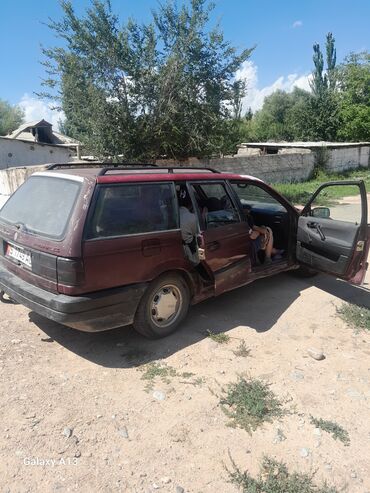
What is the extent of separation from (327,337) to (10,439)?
307 centimetres

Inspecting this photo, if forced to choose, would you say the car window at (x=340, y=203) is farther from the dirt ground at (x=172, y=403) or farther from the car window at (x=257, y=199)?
the dirt ground at (x=172, y=403)

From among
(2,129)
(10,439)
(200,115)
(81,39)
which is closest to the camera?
Result: (10,439)

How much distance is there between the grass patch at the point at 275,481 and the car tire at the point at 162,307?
1600 mm

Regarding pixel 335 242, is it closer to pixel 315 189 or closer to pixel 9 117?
pixel 315 189

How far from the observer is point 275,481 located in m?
2.30

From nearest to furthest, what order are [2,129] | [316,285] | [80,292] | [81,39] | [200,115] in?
[80,292] → [316,285] → [81,39] → [200,115] → [2,129]

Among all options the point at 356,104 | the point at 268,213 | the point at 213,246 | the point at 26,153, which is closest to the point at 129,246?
the point at 213,246

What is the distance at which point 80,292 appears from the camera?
10.4 feet

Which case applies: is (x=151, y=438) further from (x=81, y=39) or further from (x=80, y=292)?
(x=81, y=39)

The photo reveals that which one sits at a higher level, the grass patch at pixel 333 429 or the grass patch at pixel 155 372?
the grass patch at pixel 155 372

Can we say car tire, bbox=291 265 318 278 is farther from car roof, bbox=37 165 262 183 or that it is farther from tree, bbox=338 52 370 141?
tree, bbox=338 52 370 141

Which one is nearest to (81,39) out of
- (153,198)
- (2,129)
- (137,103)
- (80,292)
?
(137,103)

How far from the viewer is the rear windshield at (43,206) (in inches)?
131

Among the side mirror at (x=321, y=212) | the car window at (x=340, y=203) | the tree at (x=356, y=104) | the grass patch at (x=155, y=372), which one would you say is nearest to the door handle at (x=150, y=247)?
the grass patch at (x=155, y=372)
